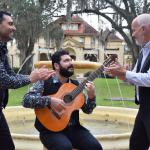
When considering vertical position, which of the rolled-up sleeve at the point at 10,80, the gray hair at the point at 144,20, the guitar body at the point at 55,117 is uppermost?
the gray hair at the point at 144,20

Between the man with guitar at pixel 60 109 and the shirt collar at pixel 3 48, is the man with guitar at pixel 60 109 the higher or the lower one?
the lower one

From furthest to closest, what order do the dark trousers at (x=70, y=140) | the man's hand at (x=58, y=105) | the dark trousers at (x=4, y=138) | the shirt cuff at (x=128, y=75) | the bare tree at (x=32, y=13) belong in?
the bare tree at (x=32, y=13) → the man's hand at (x=58, y=105) → the dark trousers at (x=70, y=140) → the dark trousers at (x=4, y=138) → the shirt cuff at (x=128, y=75)

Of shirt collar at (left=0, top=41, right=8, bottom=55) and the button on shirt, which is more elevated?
shirt collar at (left=0, top=41, right=8, bottom=55)

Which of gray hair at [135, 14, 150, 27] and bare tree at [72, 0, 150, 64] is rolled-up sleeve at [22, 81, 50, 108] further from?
bare tree at [72, 0, 150, 64]

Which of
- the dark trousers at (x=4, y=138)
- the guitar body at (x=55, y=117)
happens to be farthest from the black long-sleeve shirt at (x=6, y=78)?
the guitar body at (x=55, y=117)

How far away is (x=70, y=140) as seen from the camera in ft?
17.4

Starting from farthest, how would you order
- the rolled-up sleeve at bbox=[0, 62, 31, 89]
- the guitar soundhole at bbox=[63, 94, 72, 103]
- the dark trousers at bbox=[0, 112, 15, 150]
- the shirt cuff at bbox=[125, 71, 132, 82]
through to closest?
the guitar soundhole at bbox=[63, 94, 72, 103]
the dark trousers at bbox=[0, 112, 15, 150]
the shirt cuff at bbox=[125, 71, 132, 82]
the rolled-up sleeve at bbox=[0, 62, 31, 89]

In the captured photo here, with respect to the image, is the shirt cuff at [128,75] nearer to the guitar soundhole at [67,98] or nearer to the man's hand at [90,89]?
the man's hand at [90,89]

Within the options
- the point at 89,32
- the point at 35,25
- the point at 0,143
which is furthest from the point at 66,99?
the point at 89,32

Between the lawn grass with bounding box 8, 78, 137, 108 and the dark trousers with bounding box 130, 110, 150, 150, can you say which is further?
the lawn grass with bounding box 8, 78, 137, 108

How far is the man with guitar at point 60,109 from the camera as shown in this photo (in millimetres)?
5180

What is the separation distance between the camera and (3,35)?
15.9ft

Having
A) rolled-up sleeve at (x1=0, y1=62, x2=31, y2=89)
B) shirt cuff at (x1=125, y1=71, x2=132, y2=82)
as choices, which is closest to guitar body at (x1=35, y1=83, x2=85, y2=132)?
rolled-up sleeve at (x1=0, y1=62, x2=31, y2=89)

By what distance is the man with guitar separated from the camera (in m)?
5.18
